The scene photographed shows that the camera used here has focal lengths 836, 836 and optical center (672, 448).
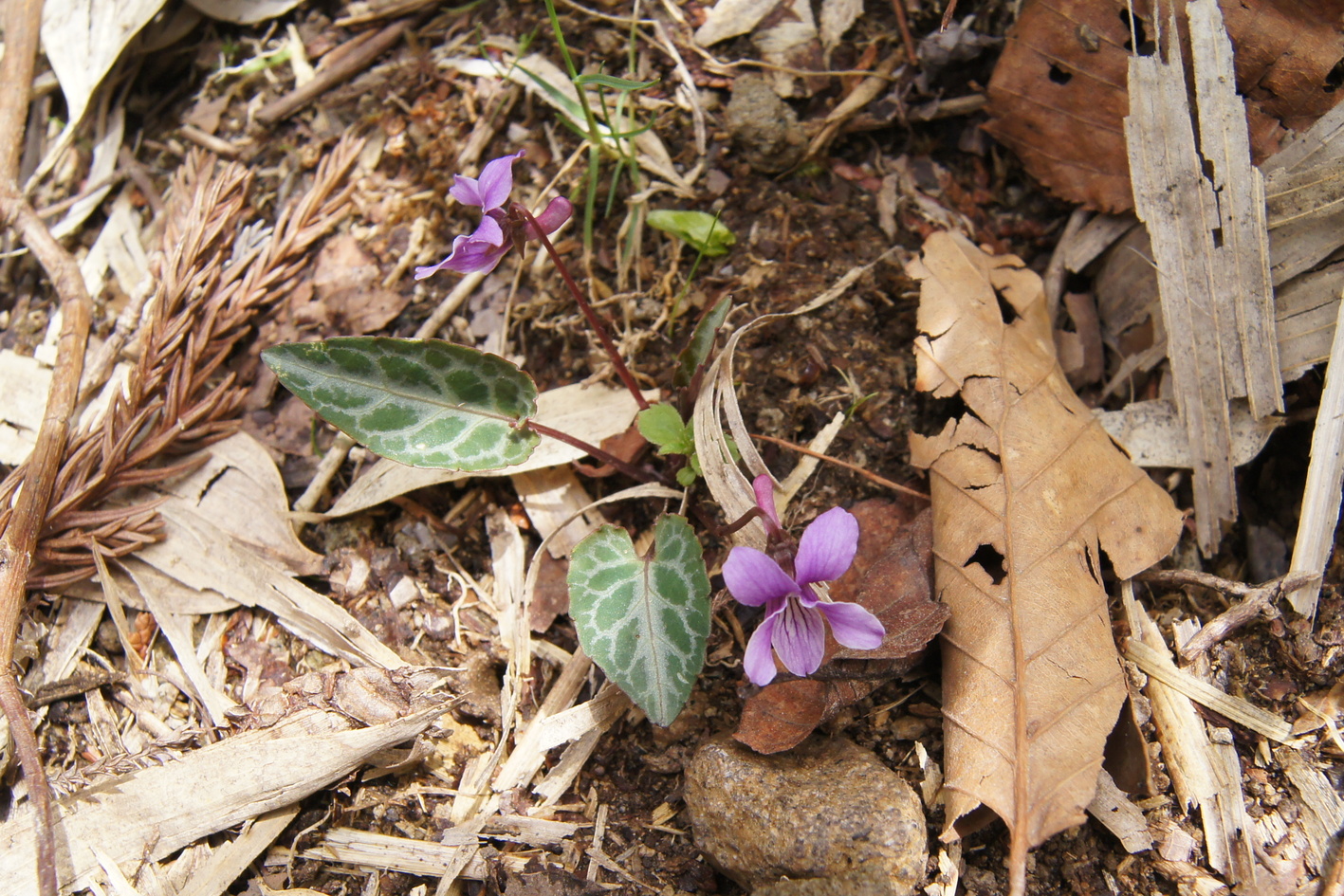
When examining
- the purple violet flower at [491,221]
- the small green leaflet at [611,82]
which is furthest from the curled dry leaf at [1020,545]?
the purple violet flower at [491,221]

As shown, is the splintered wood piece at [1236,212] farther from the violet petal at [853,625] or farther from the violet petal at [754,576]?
the violet petal at [754,576]

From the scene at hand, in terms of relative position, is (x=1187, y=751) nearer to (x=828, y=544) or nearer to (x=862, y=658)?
(x=862, y=658)

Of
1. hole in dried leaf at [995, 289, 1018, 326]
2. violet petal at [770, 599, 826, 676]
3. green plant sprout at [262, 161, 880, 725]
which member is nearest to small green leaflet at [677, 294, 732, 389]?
green plant sprout at [262, 161, 880, 725]

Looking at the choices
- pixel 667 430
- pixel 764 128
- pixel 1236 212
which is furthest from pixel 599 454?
pixel 1236 212

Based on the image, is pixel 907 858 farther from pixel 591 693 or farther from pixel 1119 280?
pixel 1119 280

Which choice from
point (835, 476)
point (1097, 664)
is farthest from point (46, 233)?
point (1097, 664)

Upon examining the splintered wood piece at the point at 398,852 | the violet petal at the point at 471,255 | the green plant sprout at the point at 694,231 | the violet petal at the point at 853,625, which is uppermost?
the violet petal at the point at 471,255

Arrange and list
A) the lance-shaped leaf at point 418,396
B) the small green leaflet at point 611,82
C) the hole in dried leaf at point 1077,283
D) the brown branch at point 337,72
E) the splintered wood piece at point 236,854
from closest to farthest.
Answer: the splintered wood piece at point 236,854
the lance-shaped leaf at point 418,396
the small green leaflet at point 611,82
the hole in dried leaf at point 1077,283
the brown branch at point 337,72
